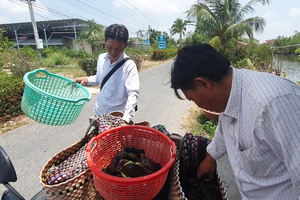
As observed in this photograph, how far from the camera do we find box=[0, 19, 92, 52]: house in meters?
33.7

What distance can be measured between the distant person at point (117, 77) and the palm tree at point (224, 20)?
9.39 meters

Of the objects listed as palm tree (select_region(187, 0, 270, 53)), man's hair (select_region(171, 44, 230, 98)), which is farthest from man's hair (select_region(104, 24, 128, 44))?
palm tree (select_region(187, 0, 270, 53))

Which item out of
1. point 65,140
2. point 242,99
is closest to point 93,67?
point 65,140

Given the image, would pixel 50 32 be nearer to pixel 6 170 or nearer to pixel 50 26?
pixel 50 26

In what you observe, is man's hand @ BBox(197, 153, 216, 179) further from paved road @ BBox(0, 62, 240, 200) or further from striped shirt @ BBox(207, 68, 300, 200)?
paved road @ BBox(0, 62, 240, 200)

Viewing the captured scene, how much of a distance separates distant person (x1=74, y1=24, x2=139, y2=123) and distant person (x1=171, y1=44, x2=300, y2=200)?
0.91 meters

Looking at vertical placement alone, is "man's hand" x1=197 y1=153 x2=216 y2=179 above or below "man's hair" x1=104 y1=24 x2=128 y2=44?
below

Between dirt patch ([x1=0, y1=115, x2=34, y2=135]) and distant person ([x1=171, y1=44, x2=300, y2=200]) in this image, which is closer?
distant person ([x1=171, y1=44, x2=300, y2=200])

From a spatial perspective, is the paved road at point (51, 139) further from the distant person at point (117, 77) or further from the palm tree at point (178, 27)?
the palm tree at point (178, 27)

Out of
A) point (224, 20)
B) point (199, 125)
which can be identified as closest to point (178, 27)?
point (224, 20)

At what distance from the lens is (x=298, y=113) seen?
76 centimetres

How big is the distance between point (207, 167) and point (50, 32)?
4339 centimetres

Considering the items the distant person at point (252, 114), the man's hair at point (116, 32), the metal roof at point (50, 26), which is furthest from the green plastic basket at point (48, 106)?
the metal roof at point (50, 26)

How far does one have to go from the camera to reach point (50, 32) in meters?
38.9
